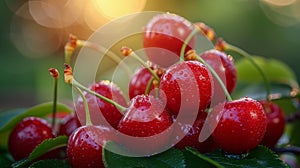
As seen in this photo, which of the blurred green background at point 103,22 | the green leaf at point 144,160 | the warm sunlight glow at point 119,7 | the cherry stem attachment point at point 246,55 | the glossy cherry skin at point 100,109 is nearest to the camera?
the green leaf at point 144,160

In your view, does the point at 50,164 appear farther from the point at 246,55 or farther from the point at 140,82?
the point at 246,55

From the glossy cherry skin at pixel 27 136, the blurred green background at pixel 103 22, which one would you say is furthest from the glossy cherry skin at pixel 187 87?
the blurred green background at pixel 103 22

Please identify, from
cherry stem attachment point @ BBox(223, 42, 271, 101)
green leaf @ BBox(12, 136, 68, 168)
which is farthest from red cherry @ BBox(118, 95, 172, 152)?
cherry stem attachment point @ BBox(223, 42, 271, 101)

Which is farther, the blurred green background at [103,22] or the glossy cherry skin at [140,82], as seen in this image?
the blurred green background at [103,22]

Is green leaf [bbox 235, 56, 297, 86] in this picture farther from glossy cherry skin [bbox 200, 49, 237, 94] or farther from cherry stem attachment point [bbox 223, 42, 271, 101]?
glossy cherry skin [bbox 200, 49, 237, 94]

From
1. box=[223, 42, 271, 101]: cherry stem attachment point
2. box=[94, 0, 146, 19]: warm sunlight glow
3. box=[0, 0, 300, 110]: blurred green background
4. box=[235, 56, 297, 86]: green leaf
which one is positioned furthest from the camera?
box=[94, 0, 146, 19]: warm sunlight glow

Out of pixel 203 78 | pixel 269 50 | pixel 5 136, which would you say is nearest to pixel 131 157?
pixel 203 78

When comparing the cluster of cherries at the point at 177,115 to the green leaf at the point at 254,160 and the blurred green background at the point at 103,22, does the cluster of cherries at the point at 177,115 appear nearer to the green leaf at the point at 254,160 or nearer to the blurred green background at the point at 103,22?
the green leaf at the point at 254,160
